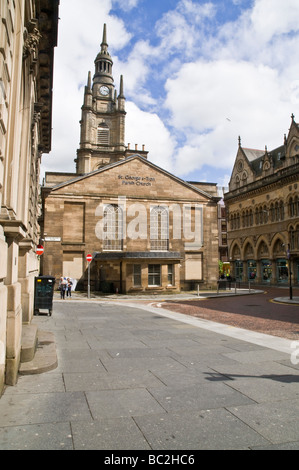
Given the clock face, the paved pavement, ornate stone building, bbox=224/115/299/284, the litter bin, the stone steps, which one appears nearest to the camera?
→ the paved pavement

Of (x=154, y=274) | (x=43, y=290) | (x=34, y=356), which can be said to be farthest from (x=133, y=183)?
(x=34, y=356)

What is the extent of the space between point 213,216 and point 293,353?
28.0 metres

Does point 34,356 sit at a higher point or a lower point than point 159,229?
lower

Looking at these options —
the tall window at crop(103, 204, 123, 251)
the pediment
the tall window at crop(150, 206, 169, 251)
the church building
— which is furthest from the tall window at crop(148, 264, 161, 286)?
the pediment

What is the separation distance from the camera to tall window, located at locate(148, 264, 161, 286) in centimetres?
2962

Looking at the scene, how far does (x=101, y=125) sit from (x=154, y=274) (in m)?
37.2

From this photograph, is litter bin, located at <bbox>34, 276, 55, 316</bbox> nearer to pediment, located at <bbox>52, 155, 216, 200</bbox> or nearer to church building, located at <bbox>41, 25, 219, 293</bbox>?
church building, located at <bbox>41, 25, 219, 293</bbox>

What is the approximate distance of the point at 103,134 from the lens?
59.0 metres

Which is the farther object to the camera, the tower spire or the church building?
the tower spire

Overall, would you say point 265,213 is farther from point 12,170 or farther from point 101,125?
point 12,170

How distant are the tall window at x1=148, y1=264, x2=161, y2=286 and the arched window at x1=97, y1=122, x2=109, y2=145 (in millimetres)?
34700

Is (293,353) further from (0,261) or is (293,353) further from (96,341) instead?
(0,261)

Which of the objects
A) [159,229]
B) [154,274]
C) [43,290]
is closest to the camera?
[43,290]
